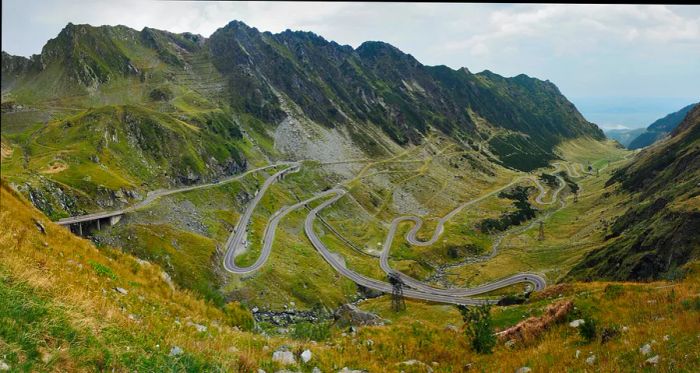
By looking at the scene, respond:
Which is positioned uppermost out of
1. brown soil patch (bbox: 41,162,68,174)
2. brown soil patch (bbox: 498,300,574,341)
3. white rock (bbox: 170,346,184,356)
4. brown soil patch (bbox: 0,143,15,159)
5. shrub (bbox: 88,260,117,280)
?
brown soil patch (bbox: 0,143,15,159)

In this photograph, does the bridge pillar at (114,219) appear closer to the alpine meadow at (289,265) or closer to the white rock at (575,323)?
the alpine meadow at (289,265)

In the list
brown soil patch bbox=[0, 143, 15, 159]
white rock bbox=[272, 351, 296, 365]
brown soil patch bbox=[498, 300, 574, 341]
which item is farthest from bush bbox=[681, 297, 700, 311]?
brown soil patch bbox=[0, 143, 15, 159]

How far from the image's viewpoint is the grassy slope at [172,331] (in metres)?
9.51

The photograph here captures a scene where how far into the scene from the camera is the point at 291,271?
341ft

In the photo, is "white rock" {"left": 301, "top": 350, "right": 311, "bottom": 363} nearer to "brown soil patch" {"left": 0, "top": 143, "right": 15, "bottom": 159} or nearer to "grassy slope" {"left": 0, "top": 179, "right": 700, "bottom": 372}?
"grassy slope" {"left": 0, "top": 179, "right": 700, "bottom": 372}

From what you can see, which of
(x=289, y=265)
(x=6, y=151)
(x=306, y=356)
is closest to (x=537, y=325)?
(x=306, y=356)

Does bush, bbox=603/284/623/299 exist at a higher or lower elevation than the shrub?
lower

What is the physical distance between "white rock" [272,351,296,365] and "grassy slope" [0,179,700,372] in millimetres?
363

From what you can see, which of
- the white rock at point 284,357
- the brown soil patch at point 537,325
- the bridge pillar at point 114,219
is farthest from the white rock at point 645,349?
the bridge pillar at point 114,219

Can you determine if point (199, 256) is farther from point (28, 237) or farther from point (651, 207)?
point (651, 207)

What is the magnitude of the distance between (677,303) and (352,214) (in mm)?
151474

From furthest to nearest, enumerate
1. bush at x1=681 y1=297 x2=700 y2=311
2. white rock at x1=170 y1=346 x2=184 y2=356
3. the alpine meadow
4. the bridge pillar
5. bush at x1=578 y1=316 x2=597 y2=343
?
1. the bridge pillar
2. bush at x1=681 y1=297 x2=700 y2=311
3. bush at x1=578 y1=316 x2=597 y2=343
4. the alpine meadow
5. white rock at x1=170 y1=346 x2=184 y2=356

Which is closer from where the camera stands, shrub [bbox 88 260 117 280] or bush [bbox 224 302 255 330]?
shrub [bbox 88 260 117 280]

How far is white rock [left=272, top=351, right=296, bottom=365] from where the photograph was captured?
13863 millimetres
